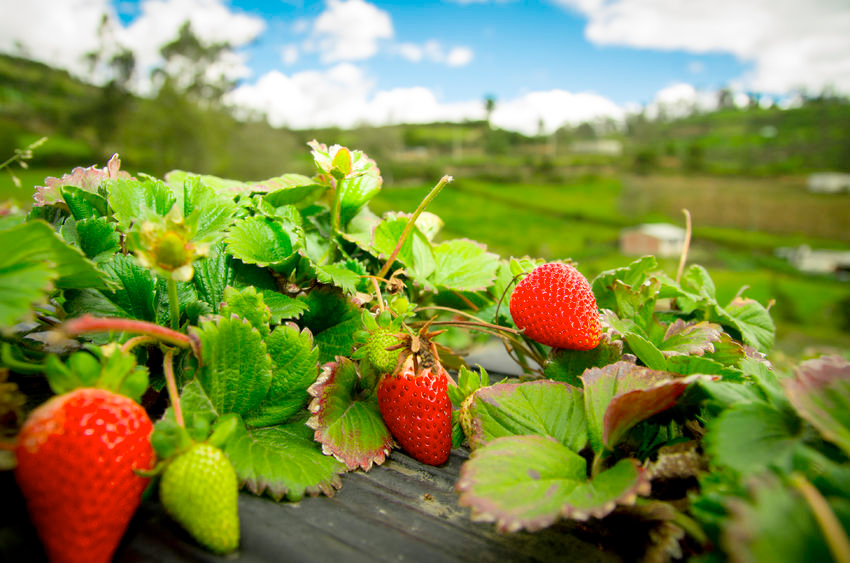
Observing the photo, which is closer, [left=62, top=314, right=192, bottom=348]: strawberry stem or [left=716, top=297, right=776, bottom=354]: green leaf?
[left=62, top=314, right=192, bottom=348]: strawberry stem

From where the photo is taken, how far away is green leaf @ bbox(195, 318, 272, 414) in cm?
50

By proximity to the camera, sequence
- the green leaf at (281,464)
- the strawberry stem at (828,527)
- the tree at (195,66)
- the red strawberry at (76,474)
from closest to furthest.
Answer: the strawberry stem at (828,527) < the red strawberry at (76,474) < the green leaf at (281,464) < the tree at (195,66)

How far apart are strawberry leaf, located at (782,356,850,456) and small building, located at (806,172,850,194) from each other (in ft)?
131

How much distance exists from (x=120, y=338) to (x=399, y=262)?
354mm

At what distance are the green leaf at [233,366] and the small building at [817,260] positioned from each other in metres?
30.7

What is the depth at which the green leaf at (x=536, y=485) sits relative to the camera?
0.38 metres

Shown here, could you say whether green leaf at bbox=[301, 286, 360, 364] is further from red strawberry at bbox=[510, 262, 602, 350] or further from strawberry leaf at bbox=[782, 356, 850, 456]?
strawberry leaf at bbox=[782, 356, 850, 456]

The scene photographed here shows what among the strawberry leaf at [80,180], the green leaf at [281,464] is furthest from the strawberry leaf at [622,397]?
the strawberry leaf at [80,180]

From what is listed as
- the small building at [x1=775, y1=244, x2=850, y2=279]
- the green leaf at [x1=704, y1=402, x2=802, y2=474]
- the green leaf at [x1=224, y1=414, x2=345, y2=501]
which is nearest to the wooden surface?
the green leaf at [x1=224, y1=414, x2=345, y2=501]

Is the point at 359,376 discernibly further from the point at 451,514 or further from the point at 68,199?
the point at 68,199

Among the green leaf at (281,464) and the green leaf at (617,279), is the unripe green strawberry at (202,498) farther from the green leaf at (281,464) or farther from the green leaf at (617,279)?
the green leaf at (617,279)

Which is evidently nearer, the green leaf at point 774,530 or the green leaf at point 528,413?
the green leaf at point 774,530

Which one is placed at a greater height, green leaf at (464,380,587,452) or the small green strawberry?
the small green strawberry

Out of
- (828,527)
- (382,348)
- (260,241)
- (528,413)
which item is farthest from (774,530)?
(260,241)
